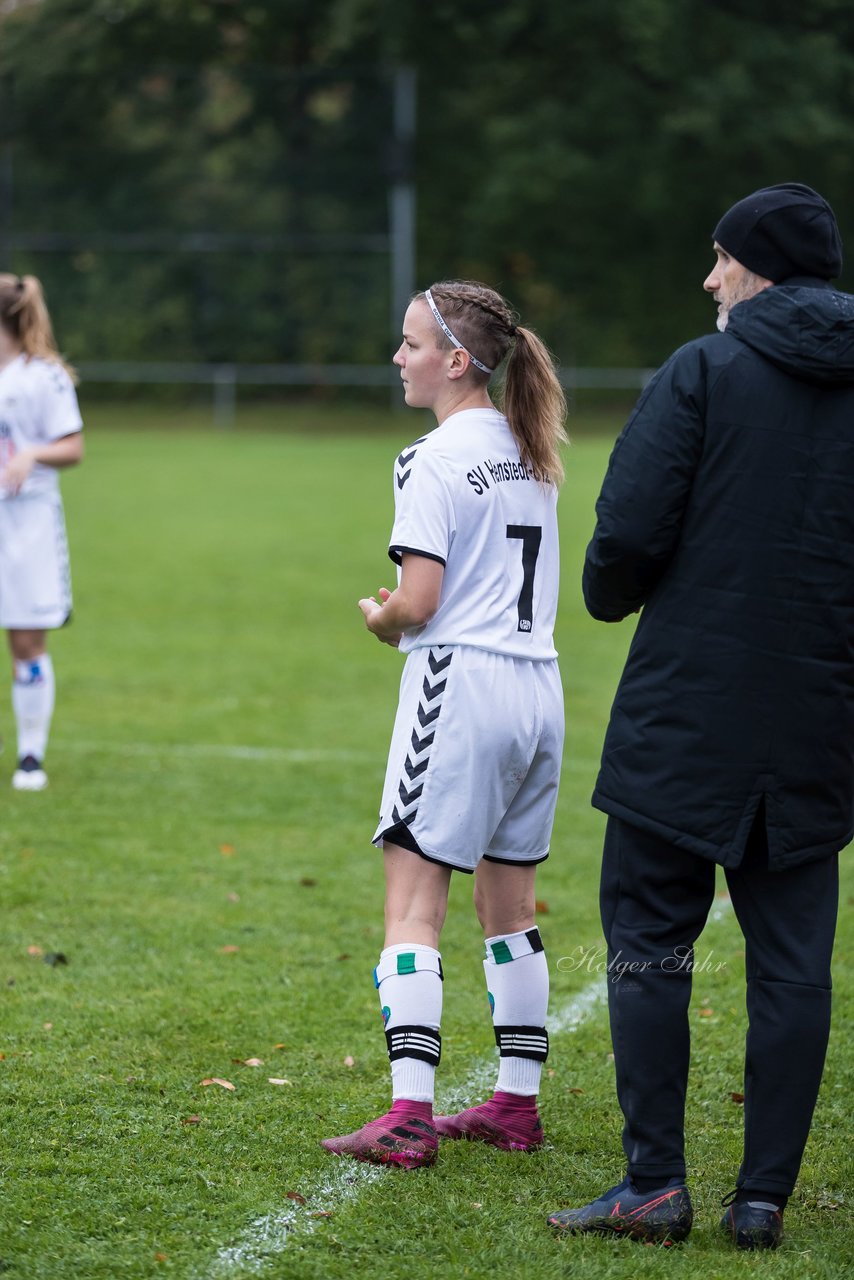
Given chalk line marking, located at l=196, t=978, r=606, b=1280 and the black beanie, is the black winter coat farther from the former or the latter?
chalk line marking, located at l=196, t=978, r=606, b=1280

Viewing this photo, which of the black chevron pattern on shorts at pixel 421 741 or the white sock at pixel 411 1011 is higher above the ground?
the black chevron pattern on shorts at pixel 421 741

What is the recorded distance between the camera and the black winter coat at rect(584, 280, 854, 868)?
310 cm

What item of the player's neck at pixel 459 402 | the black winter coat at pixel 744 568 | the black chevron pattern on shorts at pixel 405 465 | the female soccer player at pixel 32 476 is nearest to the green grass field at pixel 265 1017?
the female soccer player at pixel 32 476

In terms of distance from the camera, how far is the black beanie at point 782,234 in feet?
10.3

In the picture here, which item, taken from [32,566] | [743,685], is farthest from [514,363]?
[32,566]

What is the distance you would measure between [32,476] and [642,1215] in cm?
503

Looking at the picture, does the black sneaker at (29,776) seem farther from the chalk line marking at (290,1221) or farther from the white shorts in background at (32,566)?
the chalk line marking at (290,1221)

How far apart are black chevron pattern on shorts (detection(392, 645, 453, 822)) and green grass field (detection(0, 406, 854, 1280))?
809 mm

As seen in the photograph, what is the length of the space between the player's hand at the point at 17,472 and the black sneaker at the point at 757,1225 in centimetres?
487

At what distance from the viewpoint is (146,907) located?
18.9ft

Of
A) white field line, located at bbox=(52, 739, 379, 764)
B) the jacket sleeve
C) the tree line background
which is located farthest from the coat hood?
the tree line background

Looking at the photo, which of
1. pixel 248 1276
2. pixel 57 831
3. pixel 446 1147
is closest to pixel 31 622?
pixel 57 831

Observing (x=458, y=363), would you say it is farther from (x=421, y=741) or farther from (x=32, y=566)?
(x=32, y=566)

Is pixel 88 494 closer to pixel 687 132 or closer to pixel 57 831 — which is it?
pixel 57 831
